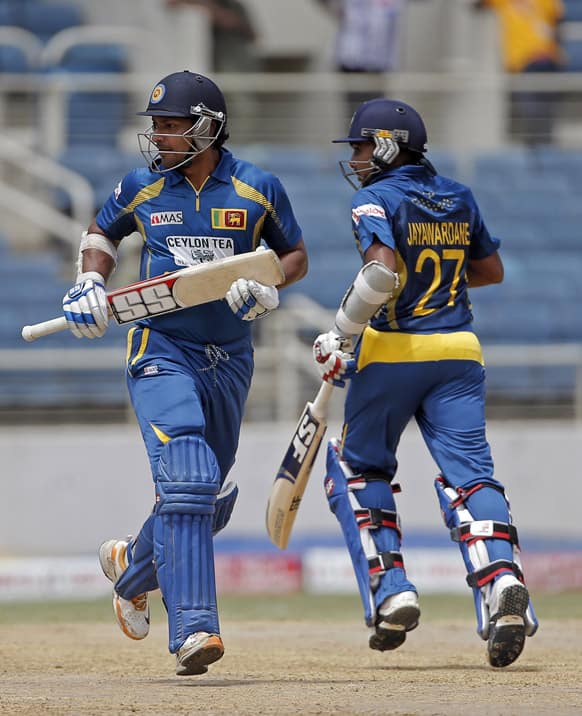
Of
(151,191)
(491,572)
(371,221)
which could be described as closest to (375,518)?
(491,572)

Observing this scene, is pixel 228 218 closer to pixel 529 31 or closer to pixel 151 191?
pixel 151 191

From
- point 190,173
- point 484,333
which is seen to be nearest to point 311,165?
point 484,333

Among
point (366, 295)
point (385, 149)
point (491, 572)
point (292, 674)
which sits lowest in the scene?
point (292, 674)

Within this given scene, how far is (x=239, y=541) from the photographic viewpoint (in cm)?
1137

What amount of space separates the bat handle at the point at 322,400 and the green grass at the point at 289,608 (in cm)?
262

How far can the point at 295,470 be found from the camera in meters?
6.72

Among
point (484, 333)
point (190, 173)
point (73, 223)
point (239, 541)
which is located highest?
point (190, 173)

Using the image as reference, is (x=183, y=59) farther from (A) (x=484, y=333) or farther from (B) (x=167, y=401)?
(B) (x=167, y=401)

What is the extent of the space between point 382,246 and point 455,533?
3.77 feet

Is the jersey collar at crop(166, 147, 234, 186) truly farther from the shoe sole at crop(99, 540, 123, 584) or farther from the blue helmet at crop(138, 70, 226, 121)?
the shoe sole at crop(99, 540, 123, 584)

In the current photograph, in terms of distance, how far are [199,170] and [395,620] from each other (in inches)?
74.8

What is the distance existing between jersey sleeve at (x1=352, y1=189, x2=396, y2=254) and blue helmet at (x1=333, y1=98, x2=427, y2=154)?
0.32 meters

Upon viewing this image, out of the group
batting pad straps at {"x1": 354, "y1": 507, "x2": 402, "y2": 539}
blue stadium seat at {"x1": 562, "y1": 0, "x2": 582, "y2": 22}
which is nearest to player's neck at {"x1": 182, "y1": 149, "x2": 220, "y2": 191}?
batting pad straps at {"x1": 354, "y1": 507, "x2": 402, "y2": 539}

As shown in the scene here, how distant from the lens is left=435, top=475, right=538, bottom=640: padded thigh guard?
5.91 m
